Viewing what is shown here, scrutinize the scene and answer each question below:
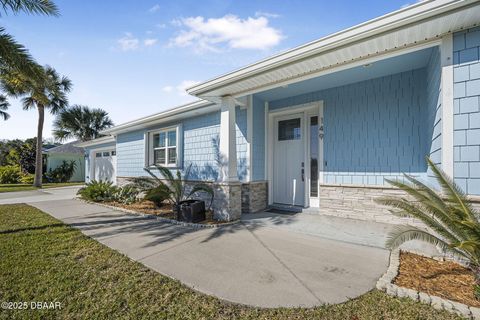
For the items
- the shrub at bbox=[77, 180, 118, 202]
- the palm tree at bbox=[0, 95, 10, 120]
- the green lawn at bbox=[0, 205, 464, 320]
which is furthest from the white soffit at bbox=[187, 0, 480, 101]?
the palm tree at bbox=[0, 95, 10, 120]

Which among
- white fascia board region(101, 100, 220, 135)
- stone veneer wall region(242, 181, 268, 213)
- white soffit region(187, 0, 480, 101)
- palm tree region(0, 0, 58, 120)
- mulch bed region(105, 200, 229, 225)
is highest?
palm tree region(0, 0, 58, 120)

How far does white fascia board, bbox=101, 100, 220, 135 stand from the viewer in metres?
7.21

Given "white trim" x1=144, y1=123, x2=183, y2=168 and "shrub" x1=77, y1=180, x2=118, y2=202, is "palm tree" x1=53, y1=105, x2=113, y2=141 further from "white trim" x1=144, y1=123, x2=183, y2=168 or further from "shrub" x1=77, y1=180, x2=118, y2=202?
"shrub" x1=77, y1=180, x2=118, y2=202

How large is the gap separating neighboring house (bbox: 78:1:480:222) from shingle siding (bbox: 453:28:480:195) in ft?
0.03

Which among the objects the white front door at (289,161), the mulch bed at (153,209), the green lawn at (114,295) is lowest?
the mulch bed at (153,209)

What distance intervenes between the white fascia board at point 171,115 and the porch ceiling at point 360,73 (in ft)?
6.14

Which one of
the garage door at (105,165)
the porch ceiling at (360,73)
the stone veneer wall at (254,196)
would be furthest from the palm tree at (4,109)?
the porch ceiling at (360,73)

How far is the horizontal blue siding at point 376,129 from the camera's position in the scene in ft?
15.4

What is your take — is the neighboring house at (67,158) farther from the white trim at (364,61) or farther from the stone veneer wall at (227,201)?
the white trim at (364,61)

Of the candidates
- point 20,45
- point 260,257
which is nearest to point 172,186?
point 260,257

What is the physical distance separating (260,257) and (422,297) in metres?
1.97

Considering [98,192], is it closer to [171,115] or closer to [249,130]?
[171,115]

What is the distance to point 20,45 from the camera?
5.56 metres

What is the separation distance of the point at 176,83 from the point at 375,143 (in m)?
6.16
